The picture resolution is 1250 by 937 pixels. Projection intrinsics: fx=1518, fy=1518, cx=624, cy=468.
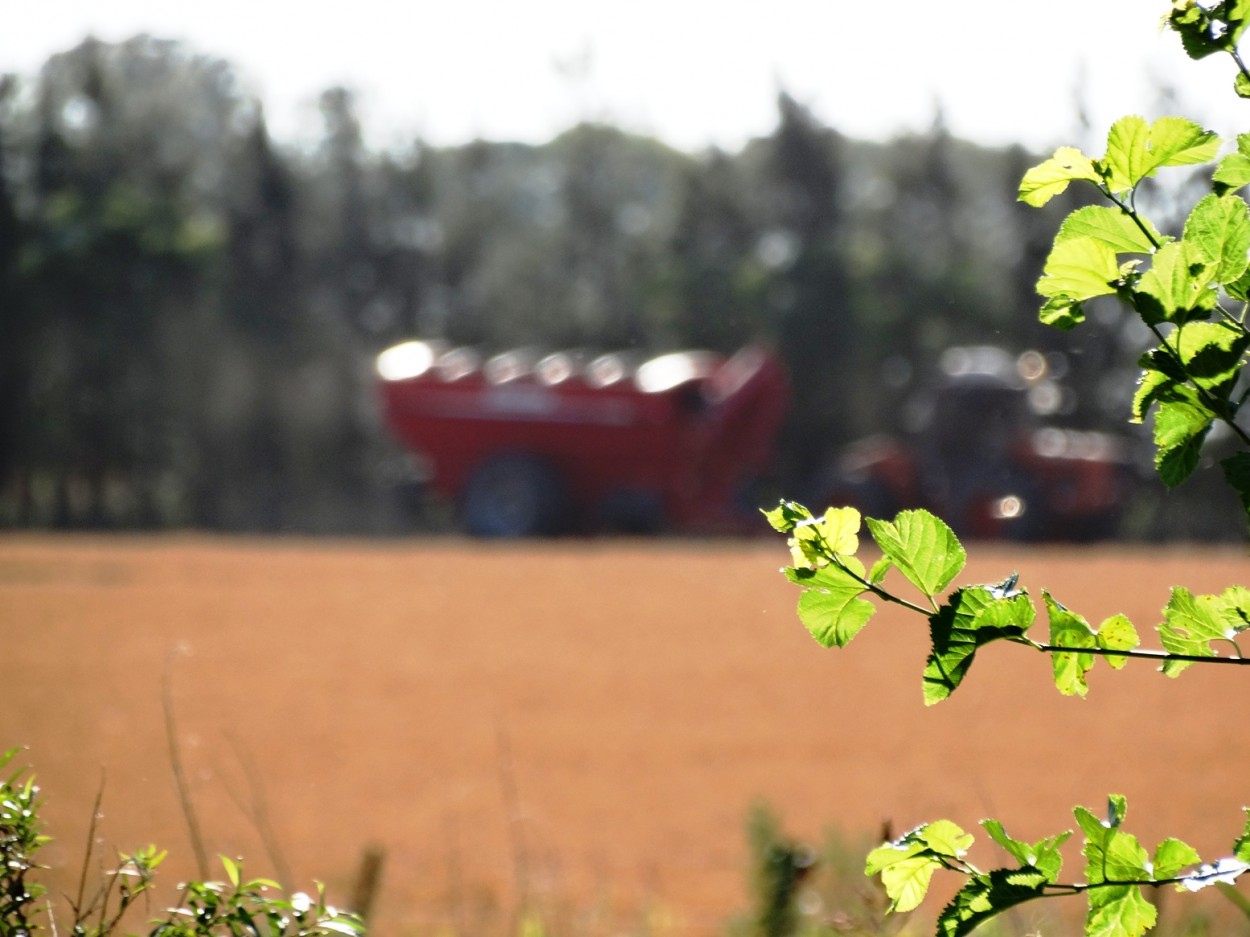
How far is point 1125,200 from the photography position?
1.01 metres

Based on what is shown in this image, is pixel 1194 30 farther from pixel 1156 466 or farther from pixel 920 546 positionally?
pixel 920 546

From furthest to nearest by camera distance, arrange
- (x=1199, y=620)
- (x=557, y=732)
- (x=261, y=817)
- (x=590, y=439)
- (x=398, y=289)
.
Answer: (x=398, y=289), (x=590, y=439), (x=557, y=732), (x=261, y=817), (x=1199, y=620)

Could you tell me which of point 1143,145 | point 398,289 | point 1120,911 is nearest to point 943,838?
point 1120,911

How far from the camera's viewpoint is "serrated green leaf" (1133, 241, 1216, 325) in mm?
958

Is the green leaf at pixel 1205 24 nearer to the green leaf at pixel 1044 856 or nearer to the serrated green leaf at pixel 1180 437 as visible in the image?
the serrated green leaf at pixel 1180 437

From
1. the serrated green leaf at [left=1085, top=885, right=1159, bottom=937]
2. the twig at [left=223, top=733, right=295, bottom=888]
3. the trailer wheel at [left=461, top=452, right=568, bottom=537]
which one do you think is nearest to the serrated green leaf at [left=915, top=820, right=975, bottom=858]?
the serrated green leaf at [left=1085, top=885, right=1159, bottom=937]

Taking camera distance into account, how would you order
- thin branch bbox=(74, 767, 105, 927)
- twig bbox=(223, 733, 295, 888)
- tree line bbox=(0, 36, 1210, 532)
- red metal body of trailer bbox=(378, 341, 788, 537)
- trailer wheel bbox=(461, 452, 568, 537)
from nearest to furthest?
thin branch bbox=(74, 767, 105, 927), twig bbox=(223, 733, 295, 888), tree line bbox=(0, 36, 1210, 532), trailer wheel bbox=(461, 452, 568, 537), red metal body of trailer bbox=(378, 341, 788, 537)

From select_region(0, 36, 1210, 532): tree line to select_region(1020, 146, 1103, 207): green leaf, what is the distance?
353 inches

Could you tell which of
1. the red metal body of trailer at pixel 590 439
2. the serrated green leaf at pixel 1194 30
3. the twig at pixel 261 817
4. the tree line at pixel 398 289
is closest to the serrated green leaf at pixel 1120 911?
the serrated green leaf at pixel 1194 30

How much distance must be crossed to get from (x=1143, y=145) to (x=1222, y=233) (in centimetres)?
8

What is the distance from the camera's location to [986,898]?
1.00 meters

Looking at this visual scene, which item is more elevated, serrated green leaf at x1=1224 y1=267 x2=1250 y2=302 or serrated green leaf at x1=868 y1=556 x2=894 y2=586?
serrated green leaf at x1=1224 y1=267 x2=1250 y2=302

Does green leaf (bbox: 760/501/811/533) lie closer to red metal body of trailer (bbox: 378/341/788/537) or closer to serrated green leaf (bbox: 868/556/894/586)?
serrated green leaf (bbox: 868/556/894/586)

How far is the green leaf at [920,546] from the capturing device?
0.96 meters
